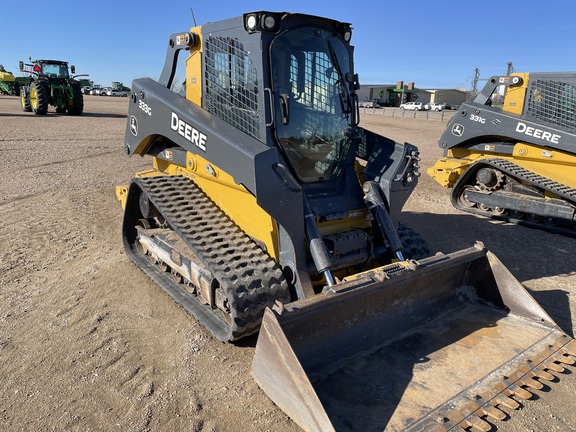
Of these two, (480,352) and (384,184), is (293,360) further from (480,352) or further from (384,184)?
(384,184)

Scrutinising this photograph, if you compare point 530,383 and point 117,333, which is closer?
point 530,383

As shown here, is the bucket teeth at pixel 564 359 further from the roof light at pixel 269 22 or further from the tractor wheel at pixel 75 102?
the tractor wheel at pixel 75 102

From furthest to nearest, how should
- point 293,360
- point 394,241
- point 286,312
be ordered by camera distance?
point 394,241 → point 286,312 → point 293,360

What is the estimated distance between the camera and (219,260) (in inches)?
137

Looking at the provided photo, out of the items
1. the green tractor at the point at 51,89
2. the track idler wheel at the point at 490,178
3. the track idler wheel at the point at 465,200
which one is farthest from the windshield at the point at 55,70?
the track idler wheel at the point at 490,178

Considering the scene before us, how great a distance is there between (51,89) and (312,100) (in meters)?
20.0

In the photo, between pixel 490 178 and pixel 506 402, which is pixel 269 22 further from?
pixel 490 178

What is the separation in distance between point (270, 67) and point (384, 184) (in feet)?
4.75

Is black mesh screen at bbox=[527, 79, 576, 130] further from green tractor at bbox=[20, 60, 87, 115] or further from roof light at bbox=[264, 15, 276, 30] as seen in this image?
green tractor at bbox=[20, 60, 87, 115]

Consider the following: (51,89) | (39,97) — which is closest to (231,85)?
(39,97)

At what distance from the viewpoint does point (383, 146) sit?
451 cm

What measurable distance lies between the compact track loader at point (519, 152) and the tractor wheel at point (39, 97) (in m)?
17.3

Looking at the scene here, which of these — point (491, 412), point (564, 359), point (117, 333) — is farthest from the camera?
point (117, 333)

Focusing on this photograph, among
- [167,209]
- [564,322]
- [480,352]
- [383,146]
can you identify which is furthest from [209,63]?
[564,322]
